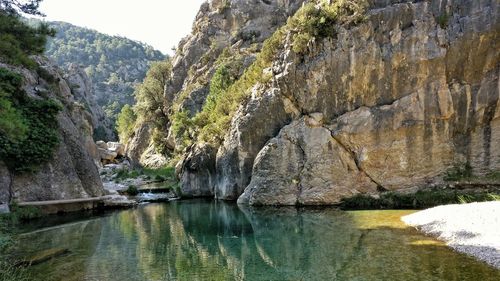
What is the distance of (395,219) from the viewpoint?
24.2 m

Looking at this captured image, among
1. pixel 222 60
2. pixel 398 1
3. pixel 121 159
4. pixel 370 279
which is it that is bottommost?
pixel 370 279

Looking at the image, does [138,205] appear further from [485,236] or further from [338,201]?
[485,236]

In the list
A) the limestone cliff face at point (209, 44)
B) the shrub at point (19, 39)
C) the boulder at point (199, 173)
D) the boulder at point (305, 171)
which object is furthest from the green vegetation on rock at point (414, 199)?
the limestone cliff face at point (209, 44)

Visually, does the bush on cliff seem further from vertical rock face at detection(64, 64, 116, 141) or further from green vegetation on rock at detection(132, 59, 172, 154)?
vertical rock face at detection(64, 64, 116, 141)

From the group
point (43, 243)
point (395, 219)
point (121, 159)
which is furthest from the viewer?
point (121, 159)

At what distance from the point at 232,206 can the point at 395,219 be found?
1495 centimetres

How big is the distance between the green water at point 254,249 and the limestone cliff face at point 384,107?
4.70 m

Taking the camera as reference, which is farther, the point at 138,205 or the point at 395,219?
the point at 138,205

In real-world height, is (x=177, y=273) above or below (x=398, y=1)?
below

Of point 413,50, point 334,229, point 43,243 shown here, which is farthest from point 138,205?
point 413,50

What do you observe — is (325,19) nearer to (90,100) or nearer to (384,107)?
(384,107)

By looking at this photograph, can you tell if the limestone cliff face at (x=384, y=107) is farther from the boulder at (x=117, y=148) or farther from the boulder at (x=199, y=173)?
the boulder at (x=117, y=148)

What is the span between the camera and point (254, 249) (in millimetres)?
19297

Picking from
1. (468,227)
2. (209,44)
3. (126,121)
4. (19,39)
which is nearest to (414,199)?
(468,227)
